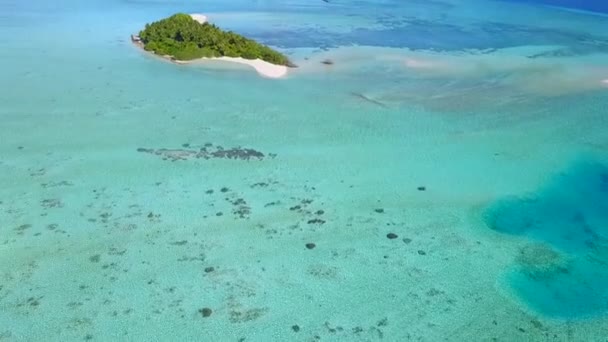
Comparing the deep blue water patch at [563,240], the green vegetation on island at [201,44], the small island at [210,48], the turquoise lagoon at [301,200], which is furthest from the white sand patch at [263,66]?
the deep blue water patch at [563,240]

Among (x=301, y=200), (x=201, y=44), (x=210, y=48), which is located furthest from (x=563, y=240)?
(x=201, y=44)

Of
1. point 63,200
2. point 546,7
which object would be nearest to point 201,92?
point 63,200

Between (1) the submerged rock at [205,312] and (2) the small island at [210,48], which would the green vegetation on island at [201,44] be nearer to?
(2) the small island at [210,48]

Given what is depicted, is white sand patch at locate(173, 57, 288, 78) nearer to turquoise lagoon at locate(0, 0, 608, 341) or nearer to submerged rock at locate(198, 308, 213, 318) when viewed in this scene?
turquoise lagoon at locate(0, 0, 608, 341)

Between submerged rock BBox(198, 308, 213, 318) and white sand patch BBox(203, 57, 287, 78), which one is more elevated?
white sand patch BBox(203, 57, 287, 78)

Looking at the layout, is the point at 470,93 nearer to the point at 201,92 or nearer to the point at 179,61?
the point at 201,92

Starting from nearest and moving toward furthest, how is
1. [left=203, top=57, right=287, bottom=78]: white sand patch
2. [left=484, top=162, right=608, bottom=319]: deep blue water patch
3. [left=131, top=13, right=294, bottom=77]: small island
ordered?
[left=484, top=162, right=608, bottom=319]: deep blue water patch, [left=203, top=57, right=287, bottom=78]: white sand patch, [left=131, top=13, right=294, bottom=77]: small island

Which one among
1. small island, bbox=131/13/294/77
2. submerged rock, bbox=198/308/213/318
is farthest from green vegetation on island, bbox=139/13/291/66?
submerged rock, bbox=198/308/213/318
